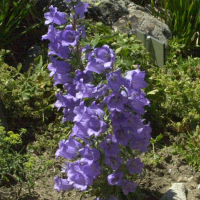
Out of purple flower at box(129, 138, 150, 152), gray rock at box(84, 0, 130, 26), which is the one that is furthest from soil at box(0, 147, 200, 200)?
gray rock at box(84, 0, 130, 26)

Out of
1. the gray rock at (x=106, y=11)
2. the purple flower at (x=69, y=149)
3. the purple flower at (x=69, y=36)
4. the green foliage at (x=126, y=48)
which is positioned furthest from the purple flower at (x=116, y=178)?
the gray rock at (x=106, y=11)

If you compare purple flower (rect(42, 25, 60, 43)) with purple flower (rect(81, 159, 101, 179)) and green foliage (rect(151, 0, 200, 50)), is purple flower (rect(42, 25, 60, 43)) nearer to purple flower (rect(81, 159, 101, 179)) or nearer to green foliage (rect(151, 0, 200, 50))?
purple flower (rect(81, 159, 101, 179))

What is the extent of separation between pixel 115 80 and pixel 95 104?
268 millimetres

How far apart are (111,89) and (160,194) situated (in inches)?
39.7

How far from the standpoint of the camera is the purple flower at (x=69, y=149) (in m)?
2.14

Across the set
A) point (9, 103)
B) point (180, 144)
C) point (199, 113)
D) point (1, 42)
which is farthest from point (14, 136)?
point (1, 42)

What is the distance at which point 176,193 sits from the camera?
248cm

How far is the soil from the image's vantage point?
8.46 ft

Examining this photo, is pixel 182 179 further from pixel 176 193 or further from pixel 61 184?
pixel 61 184

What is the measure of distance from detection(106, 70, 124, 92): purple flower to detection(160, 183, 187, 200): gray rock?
1.00 metres

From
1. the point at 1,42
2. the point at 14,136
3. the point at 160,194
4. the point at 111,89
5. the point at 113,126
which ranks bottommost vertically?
the point at 160,194

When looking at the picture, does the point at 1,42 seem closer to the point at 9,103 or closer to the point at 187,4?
the point at 9,103

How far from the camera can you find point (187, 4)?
13.9 ft

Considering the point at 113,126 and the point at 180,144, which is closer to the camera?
the point at 113,126
